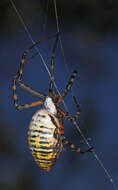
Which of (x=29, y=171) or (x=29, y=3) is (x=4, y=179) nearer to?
(x=29, y=171)

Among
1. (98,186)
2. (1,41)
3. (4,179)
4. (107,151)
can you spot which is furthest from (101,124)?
(1,41)

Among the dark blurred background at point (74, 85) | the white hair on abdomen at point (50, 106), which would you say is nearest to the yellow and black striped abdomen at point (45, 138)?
the white hair on abdomen at point (50, 106)

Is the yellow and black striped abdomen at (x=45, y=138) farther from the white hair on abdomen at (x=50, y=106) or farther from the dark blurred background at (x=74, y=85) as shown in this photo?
the dark blurred background at (x=74, y=85)

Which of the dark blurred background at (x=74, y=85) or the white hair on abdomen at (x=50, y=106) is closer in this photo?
the white hair on abdomen at (x=50, y=106)

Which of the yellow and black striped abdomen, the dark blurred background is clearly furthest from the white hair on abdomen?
the dark blurred background

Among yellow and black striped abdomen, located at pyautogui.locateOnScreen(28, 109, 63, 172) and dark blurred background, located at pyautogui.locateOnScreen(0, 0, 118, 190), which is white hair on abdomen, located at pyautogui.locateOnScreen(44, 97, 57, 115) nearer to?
yellow and black striped abdomen, located at pyautogui.locateOnScreen(28, 109, 63, 172)

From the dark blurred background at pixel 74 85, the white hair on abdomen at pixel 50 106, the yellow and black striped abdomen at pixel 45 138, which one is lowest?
the yellow and black striped abdomen at pixel 45 138
